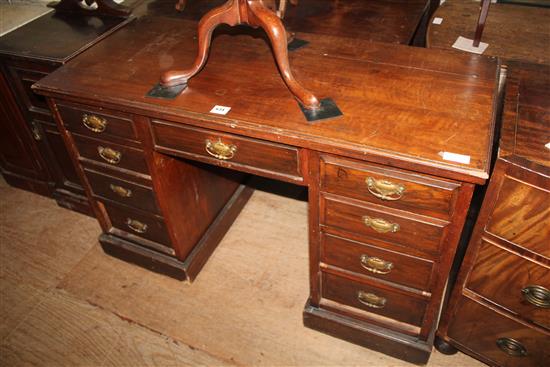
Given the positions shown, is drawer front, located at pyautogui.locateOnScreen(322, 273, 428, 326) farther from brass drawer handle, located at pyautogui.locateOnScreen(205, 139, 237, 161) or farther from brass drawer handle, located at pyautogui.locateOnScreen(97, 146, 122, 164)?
brass drawer handle, located at pyautogui.locateOnScreen(97, 146, 122, 164)

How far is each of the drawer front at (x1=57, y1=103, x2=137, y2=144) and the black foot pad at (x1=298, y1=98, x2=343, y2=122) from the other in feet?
2.02

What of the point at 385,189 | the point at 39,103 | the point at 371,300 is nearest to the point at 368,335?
the point at 371,300

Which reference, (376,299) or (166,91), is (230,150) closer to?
(166,91)

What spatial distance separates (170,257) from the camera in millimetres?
1986

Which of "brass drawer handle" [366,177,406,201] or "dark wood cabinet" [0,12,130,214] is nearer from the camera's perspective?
"brass drawer handle" [366,177,406,201]

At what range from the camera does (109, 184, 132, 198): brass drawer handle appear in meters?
1.78

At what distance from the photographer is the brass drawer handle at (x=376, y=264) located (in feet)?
4.70

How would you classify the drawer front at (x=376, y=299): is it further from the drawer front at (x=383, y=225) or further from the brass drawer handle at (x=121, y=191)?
the brass drawer handle at (x=121, y=191)

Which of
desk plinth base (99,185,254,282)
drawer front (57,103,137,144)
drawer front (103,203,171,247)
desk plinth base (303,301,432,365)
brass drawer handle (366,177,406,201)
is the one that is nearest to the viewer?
brass drawer handle (366,177,406,201)

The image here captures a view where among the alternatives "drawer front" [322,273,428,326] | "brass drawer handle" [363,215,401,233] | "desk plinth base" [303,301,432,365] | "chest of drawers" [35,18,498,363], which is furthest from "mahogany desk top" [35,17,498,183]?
"desk plinth base" [303,301,432,365]

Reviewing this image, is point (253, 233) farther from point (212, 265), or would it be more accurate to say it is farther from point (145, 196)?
point (145, 196)

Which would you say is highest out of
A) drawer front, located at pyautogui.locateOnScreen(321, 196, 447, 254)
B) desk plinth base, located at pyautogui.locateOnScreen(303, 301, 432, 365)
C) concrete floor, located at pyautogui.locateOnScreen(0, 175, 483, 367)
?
drawer front, located at pyautogui.locateOnScreen(321, 196, 447, 254)

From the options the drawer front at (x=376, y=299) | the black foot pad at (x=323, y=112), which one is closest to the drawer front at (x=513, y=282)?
the drawer front at (x=376, y=299)

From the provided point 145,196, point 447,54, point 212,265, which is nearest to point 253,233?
point 212,265
